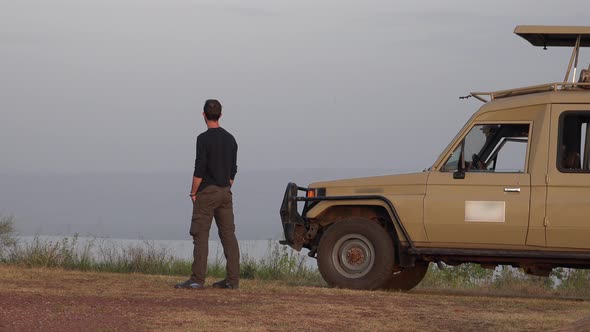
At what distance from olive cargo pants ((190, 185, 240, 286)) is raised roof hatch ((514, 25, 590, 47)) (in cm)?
426

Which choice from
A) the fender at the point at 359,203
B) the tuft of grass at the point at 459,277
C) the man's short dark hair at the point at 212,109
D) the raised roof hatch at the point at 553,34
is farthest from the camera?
the tuft of grass at the point at 459,277

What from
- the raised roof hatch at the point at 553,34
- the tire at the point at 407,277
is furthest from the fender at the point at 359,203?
the raised roof hatch at the point at 553,34

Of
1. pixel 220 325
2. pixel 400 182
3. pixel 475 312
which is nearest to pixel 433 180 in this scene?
pixel 400 182

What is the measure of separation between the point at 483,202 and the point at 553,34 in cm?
236

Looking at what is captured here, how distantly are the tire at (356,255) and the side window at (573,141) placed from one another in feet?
7.84

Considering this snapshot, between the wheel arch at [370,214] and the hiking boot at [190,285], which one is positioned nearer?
the hiking boot at [190,285]

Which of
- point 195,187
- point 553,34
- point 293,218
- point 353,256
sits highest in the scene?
point 553,34

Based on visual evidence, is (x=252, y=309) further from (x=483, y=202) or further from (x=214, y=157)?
(x=483, y=202)

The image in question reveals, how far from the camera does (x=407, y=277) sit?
1681 centimetres

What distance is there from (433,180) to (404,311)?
9.93 ft

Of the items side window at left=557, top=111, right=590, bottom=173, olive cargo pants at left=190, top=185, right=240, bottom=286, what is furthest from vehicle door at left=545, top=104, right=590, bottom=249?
olive cargo pants at left=190, top=185, right=240, bottom=286

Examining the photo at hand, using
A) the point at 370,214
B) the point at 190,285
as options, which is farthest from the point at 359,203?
the point at 190,285

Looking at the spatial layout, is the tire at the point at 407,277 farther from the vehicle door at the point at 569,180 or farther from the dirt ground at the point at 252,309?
the vehicle door at the point at 569,180

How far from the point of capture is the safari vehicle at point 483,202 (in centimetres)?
1466
